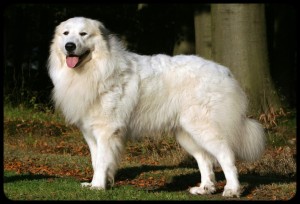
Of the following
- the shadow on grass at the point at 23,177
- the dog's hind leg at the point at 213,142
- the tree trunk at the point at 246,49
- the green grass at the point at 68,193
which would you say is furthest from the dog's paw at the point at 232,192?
the tree trunk at the point at 246,49

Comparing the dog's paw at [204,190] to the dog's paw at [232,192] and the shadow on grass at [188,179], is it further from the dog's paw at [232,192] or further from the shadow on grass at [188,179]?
the dog's paw at [232,192]

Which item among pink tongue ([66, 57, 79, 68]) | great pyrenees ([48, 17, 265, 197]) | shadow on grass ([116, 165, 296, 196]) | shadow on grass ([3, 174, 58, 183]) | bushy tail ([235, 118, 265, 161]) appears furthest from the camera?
Answer: shadow on grass ([3, 174, 58, 183])

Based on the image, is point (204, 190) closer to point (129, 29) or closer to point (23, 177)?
point (23, 177)

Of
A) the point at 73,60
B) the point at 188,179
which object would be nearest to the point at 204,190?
the point at 188,179

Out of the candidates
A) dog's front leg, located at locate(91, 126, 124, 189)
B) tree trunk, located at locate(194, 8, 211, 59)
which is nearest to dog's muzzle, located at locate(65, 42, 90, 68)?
dog's front leg, located at locate(91, 126, 124, 189)

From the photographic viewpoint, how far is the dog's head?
21.1 ft

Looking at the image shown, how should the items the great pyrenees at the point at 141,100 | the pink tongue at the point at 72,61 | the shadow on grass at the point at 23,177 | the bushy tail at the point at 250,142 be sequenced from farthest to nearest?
the shadow on grass at the point at 23,177, the bushy tail at the point at 250,142, the pink tongue at the point at 72,61, the great pyrenees at the point at 141,100

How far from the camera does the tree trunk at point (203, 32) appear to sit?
12.5 metres

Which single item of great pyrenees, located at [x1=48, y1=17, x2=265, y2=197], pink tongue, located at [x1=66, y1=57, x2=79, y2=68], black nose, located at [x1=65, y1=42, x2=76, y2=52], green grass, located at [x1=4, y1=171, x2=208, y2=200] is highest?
black nose, located at [x1=65, y1=42, x2=76, y2=52]

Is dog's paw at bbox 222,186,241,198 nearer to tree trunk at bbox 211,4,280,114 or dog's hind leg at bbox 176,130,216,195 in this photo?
dog's hind leg at bbox 176,130,216,195

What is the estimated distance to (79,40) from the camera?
254 inches

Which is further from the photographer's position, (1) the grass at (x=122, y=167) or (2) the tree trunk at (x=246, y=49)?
(2) the tree trunk at (x=246, y=49)

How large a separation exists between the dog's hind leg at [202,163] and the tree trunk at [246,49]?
359 cm

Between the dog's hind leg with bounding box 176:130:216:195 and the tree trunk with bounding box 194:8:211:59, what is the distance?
18.7 ft
